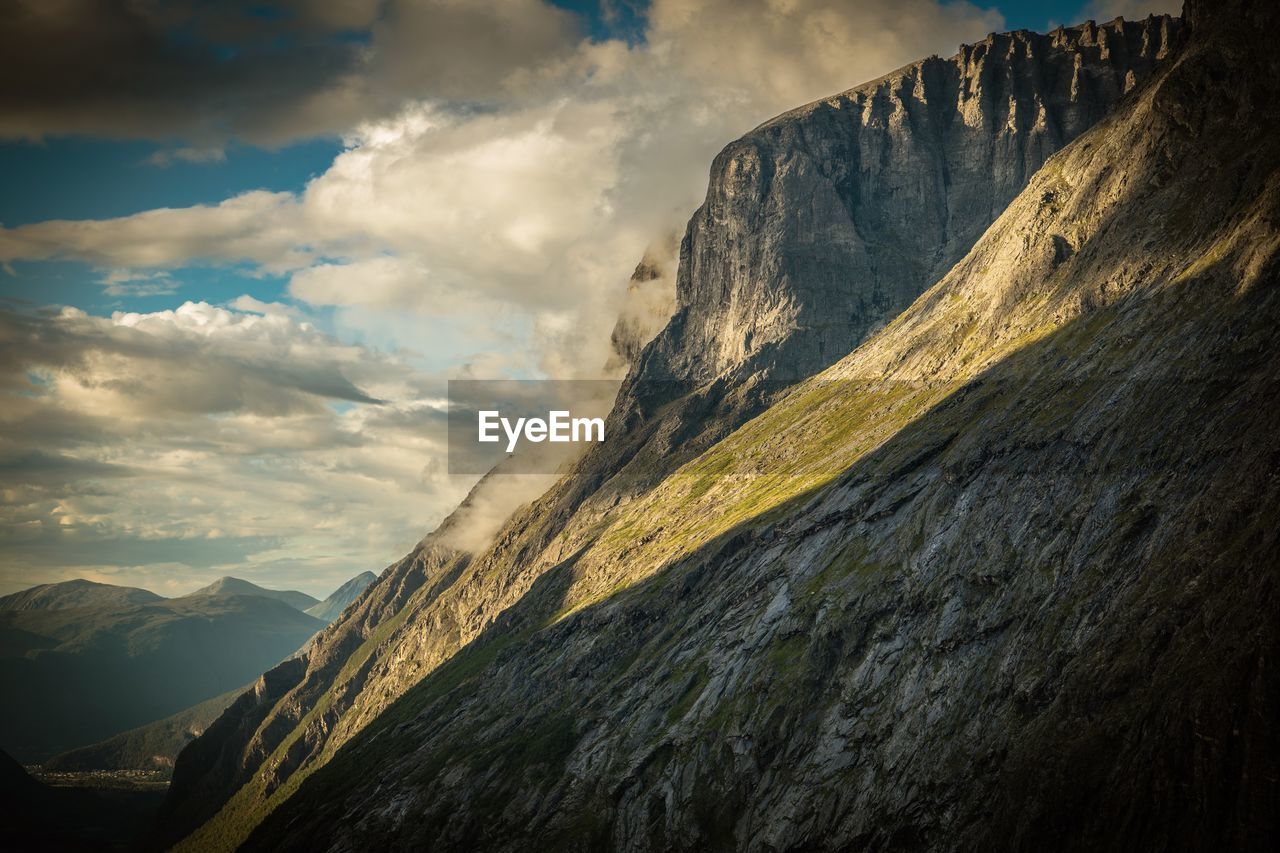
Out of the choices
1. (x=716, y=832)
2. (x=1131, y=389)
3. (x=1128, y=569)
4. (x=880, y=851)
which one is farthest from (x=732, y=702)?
(x=1131, y=389)

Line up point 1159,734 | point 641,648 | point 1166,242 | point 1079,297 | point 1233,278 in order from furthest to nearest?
point 641,648, point 1079,297, point 1166,242, point 1233,278, point 1159,734

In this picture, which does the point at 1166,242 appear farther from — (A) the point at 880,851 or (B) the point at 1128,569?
(A) the point at 880,851

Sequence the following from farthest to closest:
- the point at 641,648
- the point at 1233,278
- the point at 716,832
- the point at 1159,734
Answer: the point at 641,648
the point at 716,832
the point at 1233,278
the point at 1159,734

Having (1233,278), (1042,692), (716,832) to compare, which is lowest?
(716,832)

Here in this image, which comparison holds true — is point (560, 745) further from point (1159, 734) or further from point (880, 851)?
point (1159, 734)

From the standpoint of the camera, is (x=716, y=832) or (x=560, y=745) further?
(x=560, y=745)

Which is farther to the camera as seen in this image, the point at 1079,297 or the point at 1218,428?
the point at 1079,297

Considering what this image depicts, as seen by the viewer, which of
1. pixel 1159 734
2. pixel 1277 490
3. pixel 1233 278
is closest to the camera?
pixel 1159 734

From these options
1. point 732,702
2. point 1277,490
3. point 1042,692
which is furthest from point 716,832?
point 1277,490

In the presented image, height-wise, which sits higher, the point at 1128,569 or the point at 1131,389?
the point at 1131,389
